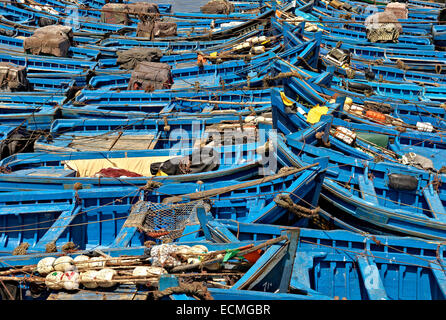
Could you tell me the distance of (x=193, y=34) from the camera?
25.5 m

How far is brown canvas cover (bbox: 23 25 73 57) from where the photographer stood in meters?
21.1

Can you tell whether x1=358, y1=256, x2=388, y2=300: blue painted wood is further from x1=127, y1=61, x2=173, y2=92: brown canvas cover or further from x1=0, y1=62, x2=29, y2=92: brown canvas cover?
x1=0, y1=62, x2=29, y2=92: brown canvas cover

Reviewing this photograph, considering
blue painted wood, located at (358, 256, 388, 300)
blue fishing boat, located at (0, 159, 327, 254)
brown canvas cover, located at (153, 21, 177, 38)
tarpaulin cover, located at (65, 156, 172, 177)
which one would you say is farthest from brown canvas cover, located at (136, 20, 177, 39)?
blue painted wood, located at (358, 256, 388, 300)

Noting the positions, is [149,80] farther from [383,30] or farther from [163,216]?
[383,30]

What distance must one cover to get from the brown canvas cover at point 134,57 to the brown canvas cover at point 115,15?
7.47 metres

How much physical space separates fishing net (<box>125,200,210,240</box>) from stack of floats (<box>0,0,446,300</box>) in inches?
1.3

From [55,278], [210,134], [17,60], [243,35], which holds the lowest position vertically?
[55,278]

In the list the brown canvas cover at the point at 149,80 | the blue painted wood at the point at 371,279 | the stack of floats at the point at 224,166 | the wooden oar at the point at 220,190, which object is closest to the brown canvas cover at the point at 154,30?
the stack of floats at the point at 224,166

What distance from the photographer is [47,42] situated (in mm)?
21188

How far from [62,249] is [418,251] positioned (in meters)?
6.24

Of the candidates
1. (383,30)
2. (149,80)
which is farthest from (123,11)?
(383,30)

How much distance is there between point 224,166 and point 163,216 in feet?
9.02
